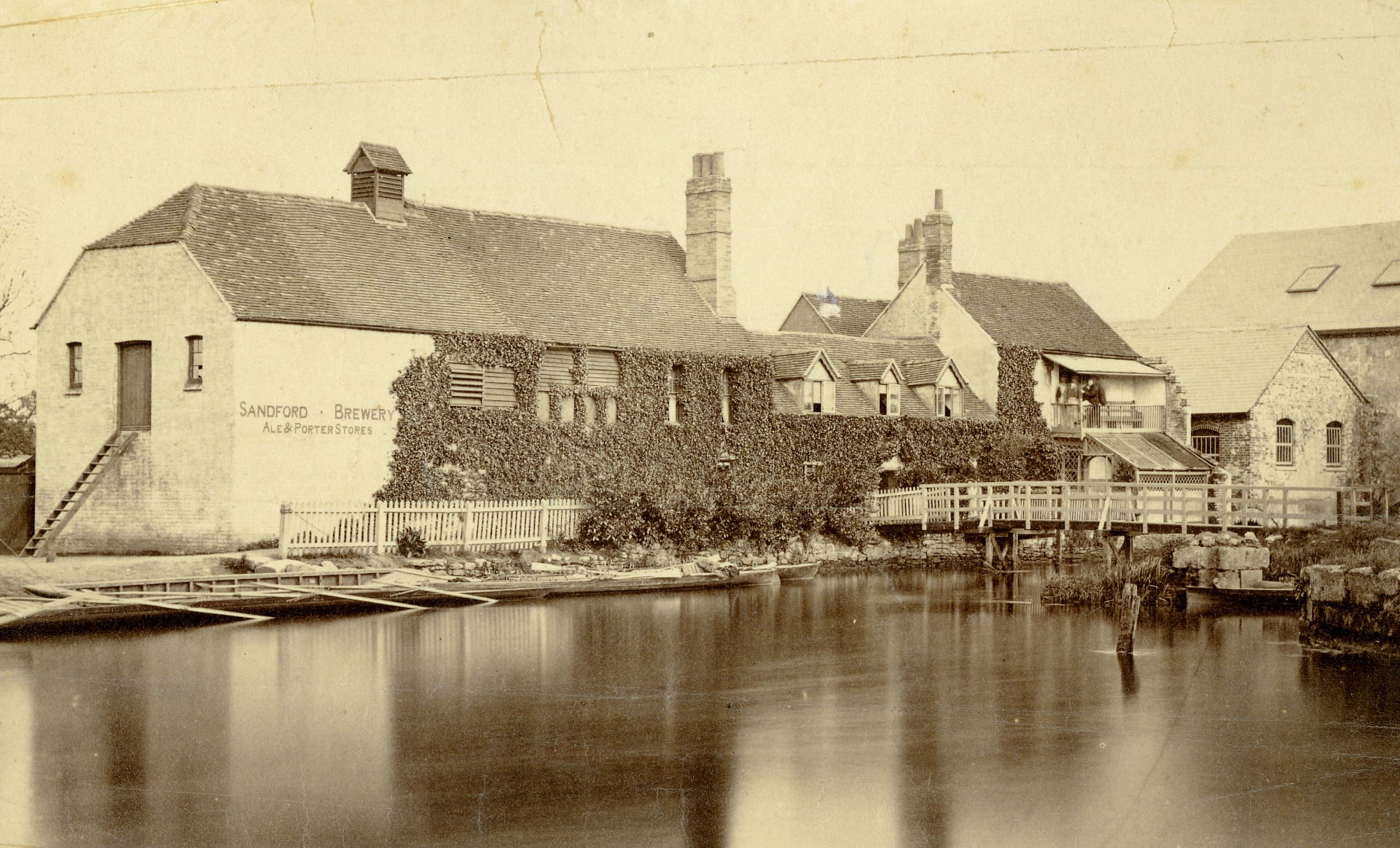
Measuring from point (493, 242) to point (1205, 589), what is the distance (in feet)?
67.6

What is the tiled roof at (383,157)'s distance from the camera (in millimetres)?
37344

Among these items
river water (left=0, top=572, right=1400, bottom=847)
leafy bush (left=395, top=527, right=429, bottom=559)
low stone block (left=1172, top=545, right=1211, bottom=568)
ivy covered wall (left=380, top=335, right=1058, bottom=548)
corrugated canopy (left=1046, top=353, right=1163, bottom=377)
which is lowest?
river water (left=0, top=572, right=1400, bottom=847)

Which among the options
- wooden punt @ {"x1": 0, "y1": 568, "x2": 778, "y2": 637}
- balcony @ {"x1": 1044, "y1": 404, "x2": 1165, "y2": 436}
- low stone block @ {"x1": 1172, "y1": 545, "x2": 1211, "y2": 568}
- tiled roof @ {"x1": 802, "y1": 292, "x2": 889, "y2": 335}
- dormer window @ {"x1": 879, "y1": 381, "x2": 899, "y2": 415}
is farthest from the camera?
tiled roof @ {"x1": 802, "y1": 292, "x2": 889, "y2": 335}

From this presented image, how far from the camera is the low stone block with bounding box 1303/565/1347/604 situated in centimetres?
2145

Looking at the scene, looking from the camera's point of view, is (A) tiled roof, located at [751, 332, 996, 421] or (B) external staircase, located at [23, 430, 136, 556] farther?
(A) tiled roof, located at [751, 332, 996, 421]

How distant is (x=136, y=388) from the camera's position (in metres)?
32.4

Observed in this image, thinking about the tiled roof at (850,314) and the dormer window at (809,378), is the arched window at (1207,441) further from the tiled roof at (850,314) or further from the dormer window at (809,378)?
the dormer window at (809,378)

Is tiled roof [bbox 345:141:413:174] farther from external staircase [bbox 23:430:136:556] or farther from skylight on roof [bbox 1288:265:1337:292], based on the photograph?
skylight on roof [bbox 1288:265:1337:292]

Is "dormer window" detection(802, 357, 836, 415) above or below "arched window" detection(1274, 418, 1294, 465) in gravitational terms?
above

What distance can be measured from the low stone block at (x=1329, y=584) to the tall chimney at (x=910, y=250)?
33.6 meters

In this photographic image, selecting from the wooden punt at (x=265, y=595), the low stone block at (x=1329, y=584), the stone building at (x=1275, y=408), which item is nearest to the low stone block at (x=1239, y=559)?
the low stone block at (x=1329, y=584)

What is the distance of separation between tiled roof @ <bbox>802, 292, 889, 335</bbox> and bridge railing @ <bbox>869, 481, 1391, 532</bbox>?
1362cm

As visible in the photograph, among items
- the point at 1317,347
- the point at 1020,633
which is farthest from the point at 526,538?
the point at 1317,347

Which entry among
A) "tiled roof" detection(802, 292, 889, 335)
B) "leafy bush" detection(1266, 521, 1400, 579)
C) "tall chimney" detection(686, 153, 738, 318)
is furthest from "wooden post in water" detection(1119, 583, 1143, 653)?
"tiled roof" detection(802, 292, 889, 335)
